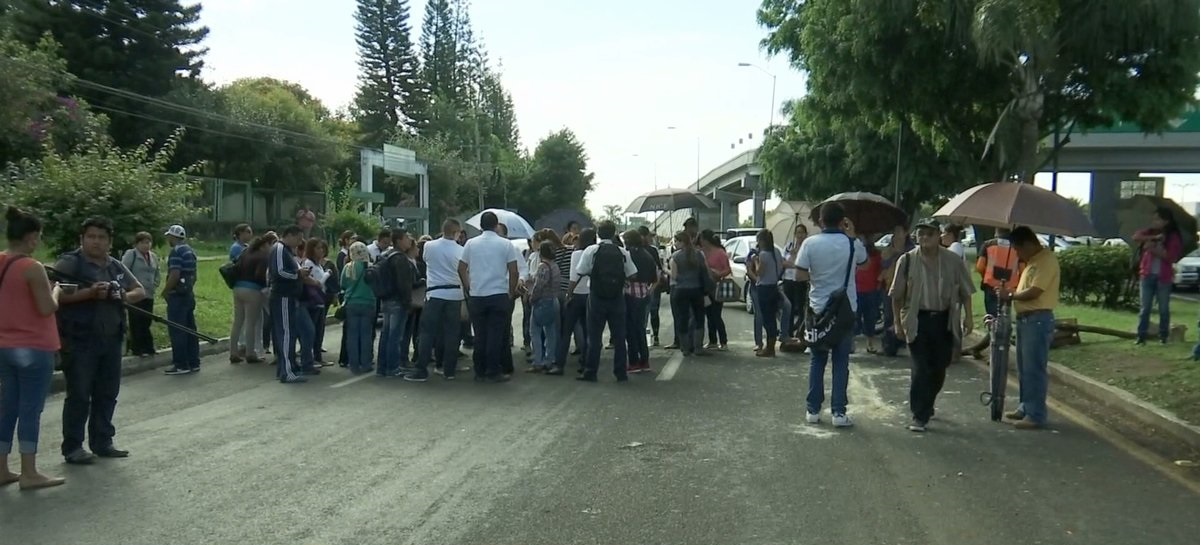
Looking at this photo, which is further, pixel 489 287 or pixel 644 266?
pixel 644 266

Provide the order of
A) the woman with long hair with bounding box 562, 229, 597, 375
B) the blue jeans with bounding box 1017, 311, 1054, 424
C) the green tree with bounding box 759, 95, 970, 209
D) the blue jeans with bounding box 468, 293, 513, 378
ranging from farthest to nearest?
the green tree with bounding box 759, 95, 970, 209 < the woman with long hair with bounding box 562, 229, 597, 375 < the blue jeans with bounding box 468, 293, 513, 378 < the blue jeans with bounding box 1017, 311, 1054, 424

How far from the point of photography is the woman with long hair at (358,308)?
41.1ft

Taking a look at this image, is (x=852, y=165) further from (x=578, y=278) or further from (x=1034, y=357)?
(x=1034, y=357)

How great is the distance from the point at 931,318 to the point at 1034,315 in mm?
841

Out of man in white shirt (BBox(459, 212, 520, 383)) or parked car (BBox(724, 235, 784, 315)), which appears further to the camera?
parked car (BBox(724, 235, 784, 315))

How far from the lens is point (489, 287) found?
1154 centimetres

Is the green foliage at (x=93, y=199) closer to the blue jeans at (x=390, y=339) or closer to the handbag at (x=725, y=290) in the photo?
the blue jeans at (x=390, y=339)

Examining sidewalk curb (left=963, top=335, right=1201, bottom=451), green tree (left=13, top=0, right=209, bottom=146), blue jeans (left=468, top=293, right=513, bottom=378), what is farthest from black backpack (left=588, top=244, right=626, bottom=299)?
green tree (left=13, top=0, right=209, bottom=146)

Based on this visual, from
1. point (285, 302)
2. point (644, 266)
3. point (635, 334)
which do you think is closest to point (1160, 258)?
point (644, 266)

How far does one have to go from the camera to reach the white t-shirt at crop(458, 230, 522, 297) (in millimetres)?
11523

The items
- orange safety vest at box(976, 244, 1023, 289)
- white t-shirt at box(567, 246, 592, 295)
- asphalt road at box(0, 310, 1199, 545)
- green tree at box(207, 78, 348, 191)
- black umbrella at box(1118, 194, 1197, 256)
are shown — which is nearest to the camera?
asphalt road at box(0, 310, 1199, 545)

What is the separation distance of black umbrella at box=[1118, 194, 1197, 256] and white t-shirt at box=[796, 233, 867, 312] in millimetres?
6648

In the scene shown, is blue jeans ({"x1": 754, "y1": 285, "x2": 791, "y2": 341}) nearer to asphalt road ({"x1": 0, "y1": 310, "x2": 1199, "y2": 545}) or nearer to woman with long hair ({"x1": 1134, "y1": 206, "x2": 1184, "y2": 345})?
asphalt road ({"x1": 0, "y1": 310, "x2": 1199, "y2": 545})

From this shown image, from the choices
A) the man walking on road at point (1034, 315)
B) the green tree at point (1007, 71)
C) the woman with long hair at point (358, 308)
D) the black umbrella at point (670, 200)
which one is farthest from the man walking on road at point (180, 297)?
the black umbrella at point (670, 200)
